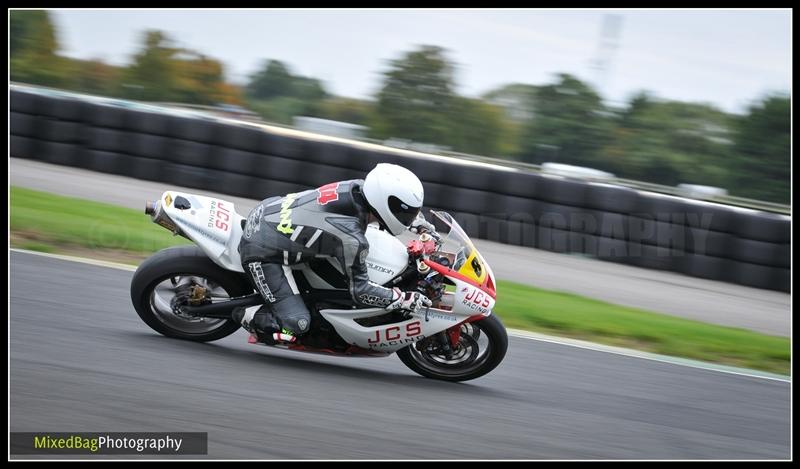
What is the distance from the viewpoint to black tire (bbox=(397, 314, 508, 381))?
573 centimetres

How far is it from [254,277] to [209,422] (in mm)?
1240

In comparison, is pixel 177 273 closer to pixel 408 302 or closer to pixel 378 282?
pixel 378 282

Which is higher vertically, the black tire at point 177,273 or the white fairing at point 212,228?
the white fairing at point 212,228

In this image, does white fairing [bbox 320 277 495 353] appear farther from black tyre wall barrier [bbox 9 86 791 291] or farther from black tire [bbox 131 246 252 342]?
black tyre wall barrier [bbox 9 86 791 291]

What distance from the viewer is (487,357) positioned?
5828 mm

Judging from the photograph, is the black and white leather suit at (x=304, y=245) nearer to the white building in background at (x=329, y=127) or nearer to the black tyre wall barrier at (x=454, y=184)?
the black tyre wall barrier at (x=454, y=184)

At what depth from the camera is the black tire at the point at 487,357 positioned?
5.73 m

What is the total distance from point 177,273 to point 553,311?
170 inches

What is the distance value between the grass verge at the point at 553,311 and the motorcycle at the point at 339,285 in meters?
2.35

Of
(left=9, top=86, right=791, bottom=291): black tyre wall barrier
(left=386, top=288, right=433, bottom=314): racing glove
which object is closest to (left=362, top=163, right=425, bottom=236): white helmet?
(left=386, top=288, right=433, bottom=314): racing glove

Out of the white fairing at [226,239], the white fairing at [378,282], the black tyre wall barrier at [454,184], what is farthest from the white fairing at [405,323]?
the black tyre wall barrier at [454,184]

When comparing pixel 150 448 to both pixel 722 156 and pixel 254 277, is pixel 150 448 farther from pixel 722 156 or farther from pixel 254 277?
pixel 722 156

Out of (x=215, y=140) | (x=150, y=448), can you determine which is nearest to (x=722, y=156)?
(x=215, y=140)
